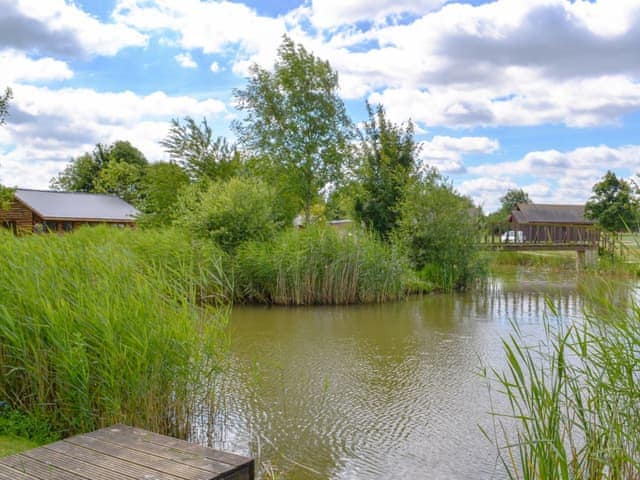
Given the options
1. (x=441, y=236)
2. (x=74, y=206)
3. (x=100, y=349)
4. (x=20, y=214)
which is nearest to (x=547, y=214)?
(x=441, y=236)

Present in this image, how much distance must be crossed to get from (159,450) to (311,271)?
9.48m

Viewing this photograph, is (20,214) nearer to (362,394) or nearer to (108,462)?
(362,394)

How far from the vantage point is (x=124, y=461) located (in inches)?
109

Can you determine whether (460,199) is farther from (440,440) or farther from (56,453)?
(56,453)

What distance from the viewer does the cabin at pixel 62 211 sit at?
27.9 metres

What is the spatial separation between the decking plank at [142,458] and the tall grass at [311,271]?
9039 mm

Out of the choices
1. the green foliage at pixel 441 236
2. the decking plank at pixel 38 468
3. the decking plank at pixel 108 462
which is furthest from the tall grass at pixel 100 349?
Result: the green foliage at pixel 441 236

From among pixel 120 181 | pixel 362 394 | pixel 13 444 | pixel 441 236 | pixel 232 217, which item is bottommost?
pixel 362 394

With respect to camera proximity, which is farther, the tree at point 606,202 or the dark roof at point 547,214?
the dark roof at point 547,214

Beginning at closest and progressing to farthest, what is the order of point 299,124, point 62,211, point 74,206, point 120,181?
point 299,124 < point 62,211 < point 74,206 < point 120,181

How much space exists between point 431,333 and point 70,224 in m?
25.4

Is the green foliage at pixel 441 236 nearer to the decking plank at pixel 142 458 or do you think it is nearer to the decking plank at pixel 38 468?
the decking plank at pixel 142 458

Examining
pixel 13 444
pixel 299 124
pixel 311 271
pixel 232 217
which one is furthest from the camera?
pixel 299 124

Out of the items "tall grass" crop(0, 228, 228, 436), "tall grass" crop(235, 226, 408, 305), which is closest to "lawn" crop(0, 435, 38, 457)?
"tall grass" crop(0, 228, 228, 436)
